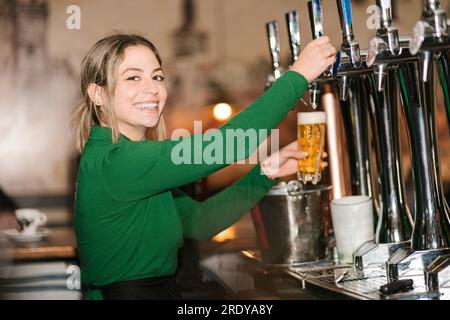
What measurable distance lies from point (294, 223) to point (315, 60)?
16.5 inches

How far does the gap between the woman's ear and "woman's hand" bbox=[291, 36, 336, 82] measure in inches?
17.7

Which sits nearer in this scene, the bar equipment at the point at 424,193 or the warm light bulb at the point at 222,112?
the bar equipment at the point at 424,193

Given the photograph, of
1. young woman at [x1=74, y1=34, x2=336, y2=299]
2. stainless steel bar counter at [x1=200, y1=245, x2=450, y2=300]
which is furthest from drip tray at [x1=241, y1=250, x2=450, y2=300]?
young woman at [x1=74, y1=34, x2=336, y2=299]

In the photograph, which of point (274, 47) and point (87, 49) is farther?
point (87, 49)

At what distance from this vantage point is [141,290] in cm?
144

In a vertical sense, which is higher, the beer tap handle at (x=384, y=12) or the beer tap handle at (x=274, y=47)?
the beer tap handle at (x=274, y=47)

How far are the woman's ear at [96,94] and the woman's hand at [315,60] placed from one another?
17.7 inches

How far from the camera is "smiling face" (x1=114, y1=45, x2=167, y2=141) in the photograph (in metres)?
1.51

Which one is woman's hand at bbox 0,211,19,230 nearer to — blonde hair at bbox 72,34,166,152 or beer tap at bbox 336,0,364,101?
blonde hair at bbox 72,34,166,152

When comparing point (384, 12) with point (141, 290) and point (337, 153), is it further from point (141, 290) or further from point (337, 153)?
point (141, 290)

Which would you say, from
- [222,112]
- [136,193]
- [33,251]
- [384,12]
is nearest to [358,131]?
[384,12]

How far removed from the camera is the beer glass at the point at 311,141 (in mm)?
1489

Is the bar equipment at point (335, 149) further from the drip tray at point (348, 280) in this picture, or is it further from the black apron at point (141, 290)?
the black apron at point (141, 290)

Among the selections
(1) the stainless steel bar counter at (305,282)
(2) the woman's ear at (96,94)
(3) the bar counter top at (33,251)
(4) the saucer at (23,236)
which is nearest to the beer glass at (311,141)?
(1) the stainless steel bar counter at (305,282)
